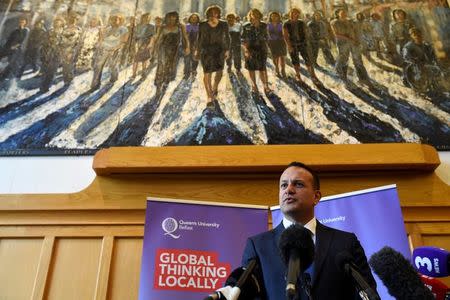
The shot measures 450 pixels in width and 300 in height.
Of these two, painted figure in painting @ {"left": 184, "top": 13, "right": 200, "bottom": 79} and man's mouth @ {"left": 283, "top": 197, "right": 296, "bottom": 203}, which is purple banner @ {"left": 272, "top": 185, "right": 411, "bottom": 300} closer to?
man's mouth @ {"left": 283, "top": 197, "right": 296, "bottom": 203}

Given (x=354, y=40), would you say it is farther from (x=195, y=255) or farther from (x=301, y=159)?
(x=195, y=255)

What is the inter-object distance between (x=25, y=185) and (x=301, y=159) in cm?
257

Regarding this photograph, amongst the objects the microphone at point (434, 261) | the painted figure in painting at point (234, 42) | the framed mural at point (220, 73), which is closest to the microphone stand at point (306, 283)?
the microphone at point (434, 261)

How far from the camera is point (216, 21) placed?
4.77 meters

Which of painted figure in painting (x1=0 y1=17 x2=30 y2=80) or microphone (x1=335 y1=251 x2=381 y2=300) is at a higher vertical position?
painted figure in painting (x1=0 y1=17 x2=30 y2=80)

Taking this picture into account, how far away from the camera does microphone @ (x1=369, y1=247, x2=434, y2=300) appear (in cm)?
116

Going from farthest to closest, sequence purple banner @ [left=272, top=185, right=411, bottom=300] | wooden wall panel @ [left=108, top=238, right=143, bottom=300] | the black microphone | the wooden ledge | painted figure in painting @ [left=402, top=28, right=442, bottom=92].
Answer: painted figure in painting @ [left=402, top=28, right=442, bottom=92], the wooden ledge, wooden wall panel @ [left=108, top=238, right=143, bottom=300], purple banner @ [left=272, top=185, right=411, bottom=300], the black microphone

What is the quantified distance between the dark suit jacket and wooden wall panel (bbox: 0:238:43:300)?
7.75 feet

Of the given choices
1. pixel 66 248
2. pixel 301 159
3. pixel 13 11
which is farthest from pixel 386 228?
pixel 13 11

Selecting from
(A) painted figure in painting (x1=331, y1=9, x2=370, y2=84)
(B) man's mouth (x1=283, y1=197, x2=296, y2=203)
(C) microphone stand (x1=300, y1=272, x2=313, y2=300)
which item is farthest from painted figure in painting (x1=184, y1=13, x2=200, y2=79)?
(C) microphone stand (x1=300, y1=272, x2=313, y2=300)

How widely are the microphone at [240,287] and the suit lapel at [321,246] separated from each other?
0.25 m

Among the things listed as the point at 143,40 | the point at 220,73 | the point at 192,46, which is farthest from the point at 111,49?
the point at 220,73

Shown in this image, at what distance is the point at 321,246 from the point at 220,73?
3061 millimetres

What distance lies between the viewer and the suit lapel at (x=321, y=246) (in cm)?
157
